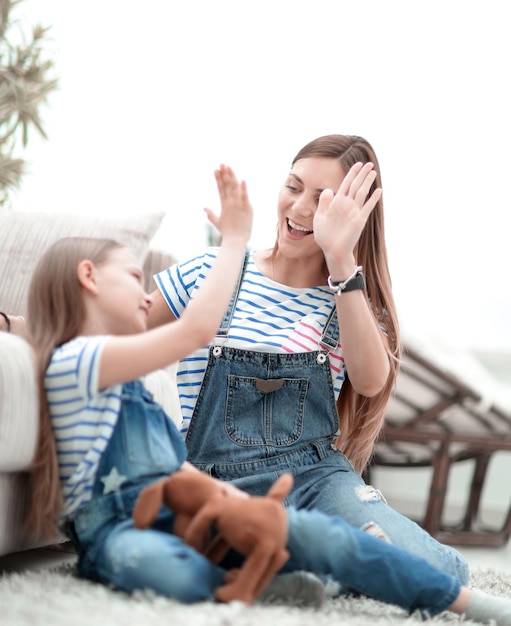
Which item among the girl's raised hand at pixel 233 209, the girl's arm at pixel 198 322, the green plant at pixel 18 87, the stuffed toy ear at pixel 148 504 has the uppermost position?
the green plant at pixel 18 87

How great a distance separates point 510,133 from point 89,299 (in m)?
2.26

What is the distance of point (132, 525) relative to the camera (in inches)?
43.0

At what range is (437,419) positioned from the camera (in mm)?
2271

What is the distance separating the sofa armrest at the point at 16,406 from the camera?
109 cm

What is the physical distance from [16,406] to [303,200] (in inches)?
26.6

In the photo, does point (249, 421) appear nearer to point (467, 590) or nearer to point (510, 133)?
point (467, 590)

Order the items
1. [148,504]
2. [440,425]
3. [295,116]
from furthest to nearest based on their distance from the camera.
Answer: [295,116], [440,425], [148,504]

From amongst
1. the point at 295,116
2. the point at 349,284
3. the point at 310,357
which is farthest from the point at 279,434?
the point at 295,116

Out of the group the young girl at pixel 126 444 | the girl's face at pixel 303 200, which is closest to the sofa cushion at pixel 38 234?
the girl's face at pixel 303 200

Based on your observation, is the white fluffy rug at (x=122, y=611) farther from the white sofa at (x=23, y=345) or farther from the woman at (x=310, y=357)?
the woman at (x=310, y=357)

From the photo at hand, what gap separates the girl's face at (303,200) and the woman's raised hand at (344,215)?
0.35ft

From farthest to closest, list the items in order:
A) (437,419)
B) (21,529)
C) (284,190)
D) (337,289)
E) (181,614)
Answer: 1. (437,419)
2. (284,190)
3. (337,289)
4. (21,529)
5. (181,614)

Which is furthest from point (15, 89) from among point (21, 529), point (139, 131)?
point (21, 529)

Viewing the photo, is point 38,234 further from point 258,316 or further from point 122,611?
point 122,611
